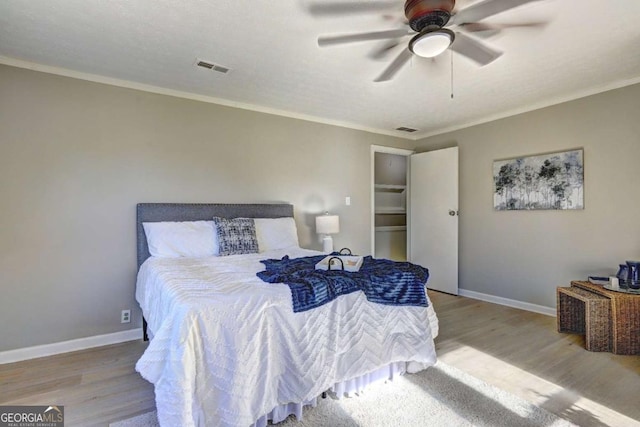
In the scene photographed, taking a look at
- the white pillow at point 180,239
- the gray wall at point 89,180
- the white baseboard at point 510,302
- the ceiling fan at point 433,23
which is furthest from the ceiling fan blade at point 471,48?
the white baseboard at point 510,302

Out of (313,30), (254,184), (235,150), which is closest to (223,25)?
(313,30)

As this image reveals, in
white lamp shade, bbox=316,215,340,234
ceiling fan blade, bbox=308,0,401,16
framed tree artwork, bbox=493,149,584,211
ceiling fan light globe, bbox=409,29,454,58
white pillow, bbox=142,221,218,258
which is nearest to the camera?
ceiling fan light globe, bbox=409,29,454,58

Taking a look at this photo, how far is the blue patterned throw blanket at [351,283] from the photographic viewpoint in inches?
71.9

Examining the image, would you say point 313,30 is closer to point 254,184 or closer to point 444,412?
point 254,184

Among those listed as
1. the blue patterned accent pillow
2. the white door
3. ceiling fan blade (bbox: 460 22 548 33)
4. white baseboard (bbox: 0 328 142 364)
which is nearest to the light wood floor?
white baseboard (bbox: 0 328 142 364)

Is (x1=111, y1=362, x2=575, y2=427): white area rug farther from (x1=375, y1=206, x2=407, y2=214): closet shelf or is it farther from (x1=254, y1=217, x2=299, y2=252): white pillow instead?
(x1=375, y1=206, x2=407, y2=214): closet shelf

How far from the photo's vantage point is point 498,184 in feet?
13.5

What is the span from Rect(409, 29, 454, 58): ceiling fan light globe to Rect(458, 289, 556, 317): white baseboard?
3.32 metres

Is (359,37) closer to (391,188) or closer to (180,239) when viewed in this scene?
(180,239)

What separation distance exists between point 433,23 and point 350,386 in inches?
89.8

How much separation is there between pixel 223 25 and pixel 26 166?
206 centimetres

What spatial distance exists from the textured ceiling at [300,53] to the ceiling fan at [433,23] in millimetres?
78

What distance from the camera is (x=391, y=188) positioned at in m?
5.82

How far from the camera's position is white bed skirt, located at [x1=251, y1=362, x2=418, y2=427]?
69.0 inches
